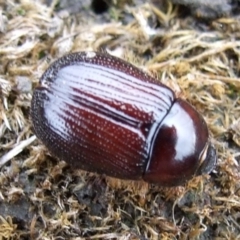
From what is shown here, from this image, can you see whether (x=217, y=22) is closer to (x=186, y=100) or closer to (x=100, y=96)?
(x=186, y=100)

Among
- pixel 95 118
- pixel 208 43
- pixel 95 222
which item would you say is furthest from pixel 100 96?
pixel 208 43

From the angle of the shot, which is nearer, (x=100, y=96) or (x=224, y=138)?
(x=100, y=96)

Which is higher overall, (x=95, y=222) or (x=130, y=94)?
(x=130, y=94)

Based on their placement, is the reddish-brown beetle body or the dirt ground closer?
the reddish-brown beetle body

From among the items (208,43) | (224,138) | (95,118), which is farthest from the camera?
(208,43)

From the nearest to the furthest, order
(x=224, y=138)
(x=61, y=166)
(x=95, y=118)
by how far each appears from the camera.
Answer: (x=95, y=118) < (x=61, y=166) < (x=224, y=138)

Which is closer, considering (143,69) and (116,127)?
(116,127)
